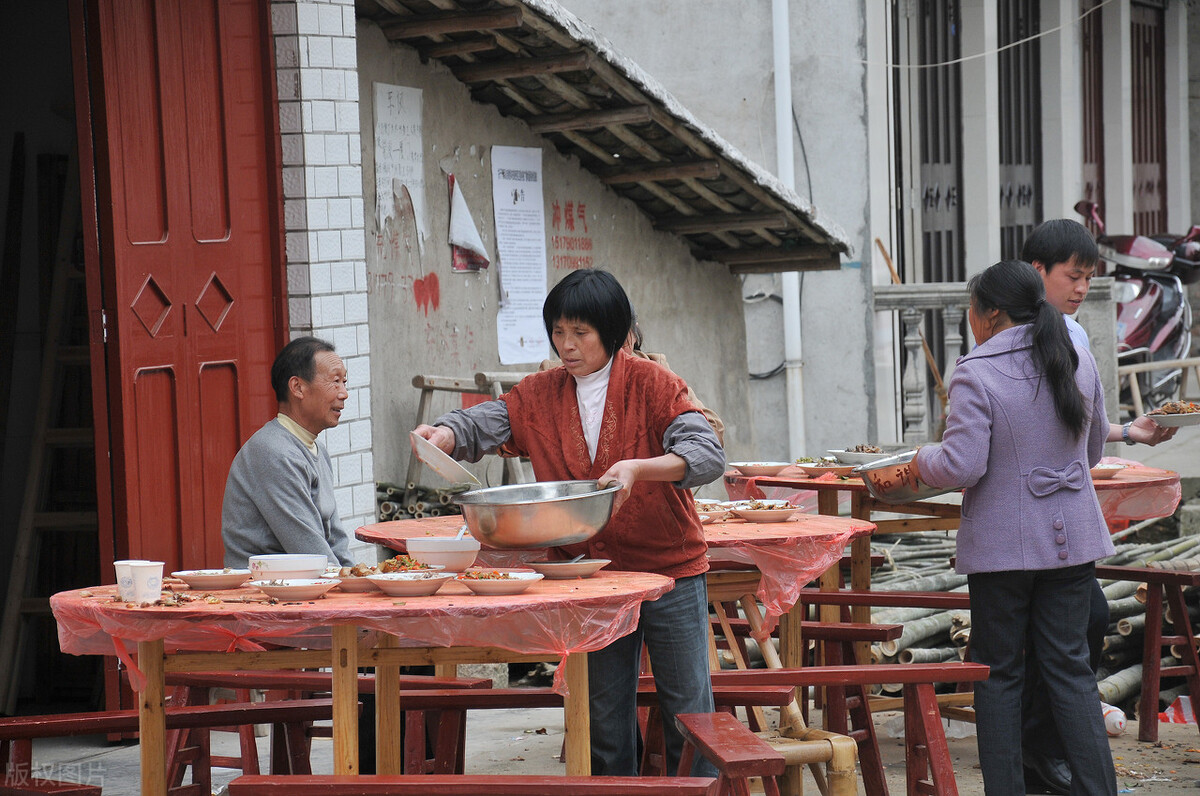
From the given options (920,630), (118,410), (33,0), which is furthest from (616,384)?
(33,0)

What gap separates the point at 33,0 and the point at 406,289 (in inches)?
96.1

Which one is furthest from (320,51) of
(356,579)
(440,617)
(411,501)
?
(440,617)

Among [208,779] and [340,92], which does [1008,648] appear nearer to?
[208,779]

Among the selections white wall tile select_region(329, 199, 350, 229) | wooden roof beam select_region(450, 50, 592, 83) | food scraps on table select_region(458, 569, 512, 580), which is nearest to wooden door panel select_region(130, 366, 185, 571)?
white wall tile select_region(329, 199, 350, 229)

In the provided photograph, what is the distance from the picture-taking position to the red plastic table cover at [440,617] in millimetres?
3557

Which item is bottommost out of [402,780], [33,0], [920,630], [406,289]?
[920,630]

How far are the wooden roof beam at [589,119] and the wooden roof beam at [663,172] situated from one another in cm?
62

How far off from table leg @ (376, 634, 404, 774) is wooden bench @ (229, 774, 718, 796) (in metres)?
0.60

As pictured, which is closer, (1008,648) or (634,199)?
(1008,648)

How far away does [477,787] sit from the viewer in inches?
138

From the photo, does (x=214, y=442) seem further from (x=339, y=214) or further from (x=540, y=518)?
(x=540, y=518)

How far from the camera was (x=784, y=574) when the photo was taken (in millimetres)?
5094

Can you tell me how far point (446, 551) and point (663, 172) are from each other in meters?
5.92

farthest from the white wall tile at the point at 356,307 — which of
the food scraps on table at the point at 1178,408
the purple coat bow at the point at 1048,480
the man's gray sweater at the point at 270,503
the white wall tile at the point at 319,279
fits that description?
the food scraps on table at the point at 1178,408
